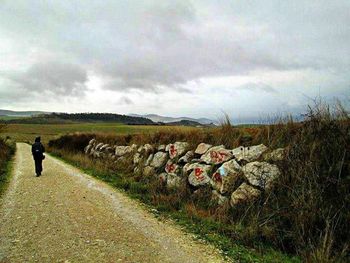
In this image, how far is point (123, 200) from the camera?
10109mm

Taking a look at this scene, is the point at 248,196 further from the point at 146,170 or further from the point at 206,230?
the point at 146,170

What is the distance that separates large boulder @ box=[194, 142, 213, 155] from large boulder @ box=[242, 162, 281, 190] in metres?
2.77

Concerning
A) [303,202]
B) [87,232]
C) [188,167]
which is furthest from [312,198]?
[188,167]

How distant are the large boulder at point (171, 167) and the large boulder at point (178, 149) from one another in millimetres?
249

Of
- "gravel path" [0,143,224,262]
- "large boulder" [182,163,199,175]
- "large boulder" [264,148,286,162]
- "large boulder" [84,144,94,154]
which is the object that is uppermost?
"large boulder" [264,148,286,162]

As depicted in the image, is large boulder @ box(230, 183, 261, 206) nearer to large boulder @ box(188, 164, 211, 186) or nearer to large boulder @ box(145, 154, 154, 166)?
large boulder @ box(188, 164, 211, 186)

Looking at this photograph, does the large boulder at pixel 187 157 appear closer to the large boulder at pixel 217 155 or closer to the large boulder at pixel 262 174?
the large boulder at pixel 217 155

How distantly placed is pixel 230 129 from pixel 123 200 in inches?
177

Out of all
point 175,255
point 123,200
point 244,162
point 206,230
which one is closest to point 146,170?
point 123,200

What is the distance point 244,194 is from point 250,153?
1.43m

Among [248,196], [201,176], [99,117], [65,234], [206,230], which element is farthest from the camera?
[99,117]

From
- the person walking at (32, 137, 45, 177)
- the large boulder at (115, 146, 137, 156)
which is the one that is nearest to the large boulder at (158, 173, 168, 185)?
the large boulder at (115, 146, 137, 156)

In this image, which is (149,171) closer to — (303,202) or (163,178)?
(163,178)

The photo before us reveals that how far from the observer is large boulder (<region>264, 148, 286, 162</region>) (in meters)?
7.90
